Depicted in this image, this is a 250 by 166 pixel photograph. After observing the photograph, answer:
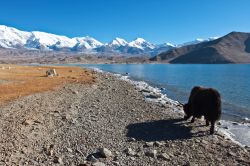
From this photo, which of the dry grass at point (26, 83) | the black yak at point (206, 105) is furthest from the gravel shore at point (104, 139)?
the dry grass at point (26, 83)

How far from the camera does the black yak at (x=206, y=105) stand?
1989cm

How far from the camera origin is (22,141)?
15812mm

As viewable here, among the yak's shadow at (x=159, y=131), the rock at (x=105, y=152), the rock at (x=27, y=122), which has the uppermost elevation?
the rock at (x=27, y=122)

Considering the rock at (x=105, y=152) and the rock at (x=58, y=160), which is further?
the rock at (x=105, y=152)

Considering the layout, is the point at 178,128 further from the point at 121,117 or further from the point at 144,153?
the point at 144,153

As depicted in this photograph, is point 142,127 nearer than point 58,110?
Yes

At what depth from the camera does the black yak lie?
19891 millimetres

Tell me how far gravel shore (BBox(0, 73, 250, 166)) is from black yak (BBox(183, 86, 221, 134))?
791 mm

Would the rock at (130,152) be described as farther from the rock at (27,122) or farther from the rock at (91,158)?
the rock at (27,122)

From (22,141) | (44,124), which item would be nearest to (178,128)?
(44,124)

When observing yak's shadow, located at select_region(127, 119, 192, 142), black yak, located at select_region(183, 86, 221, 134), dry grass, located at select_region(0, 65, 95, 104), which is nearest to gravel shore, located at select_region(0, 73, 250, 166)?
yak's shadow, located at select_region(127, 119, 192, 142)

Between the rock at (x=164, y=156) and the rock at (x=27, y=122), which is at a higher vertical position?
the rock at (x=27, y=122)

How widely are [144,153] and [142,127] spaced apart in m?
5.18

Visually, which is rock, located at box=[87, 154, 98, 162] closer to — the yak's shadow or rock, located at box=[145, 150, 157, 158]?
rock, located at box=[145, 150, 157, 158]
